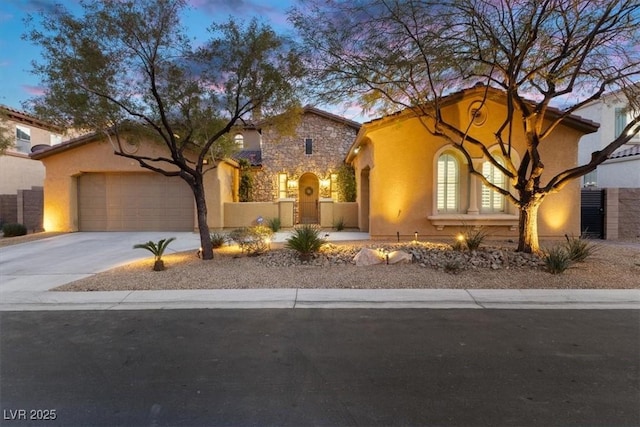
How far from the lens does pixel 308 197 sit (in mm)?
23141

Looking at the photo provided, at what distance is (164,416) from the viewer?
3.28 metres

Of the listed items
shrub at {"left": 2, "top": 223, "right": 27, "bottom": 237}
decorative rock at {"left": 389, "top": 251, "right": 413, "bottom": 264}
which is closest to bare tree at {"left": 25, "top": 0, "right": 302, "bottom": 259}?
decorative rock at {"left": 389, "top": 251, "right": 413, "bottom": 264}

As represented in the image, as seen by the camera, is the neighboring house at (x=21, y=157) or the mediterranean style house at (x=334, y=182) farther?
the neighboring house at (x=21, y=157)

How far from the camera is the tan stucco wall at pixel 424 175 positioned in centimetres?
1309

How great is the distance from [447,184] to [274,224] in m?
7.85

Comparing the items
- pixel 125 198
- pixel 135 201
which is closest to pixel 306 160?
pixel 135 201

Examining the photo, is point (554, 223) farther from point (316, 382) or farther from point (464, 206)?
point (316, 382)

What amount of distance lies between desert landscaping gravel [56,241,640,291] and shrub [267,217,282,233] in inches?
245

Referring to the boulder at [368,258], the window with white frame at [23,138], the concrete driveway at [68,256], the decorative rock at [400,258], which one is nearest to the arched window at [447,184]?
the decorative rock at [400,258]

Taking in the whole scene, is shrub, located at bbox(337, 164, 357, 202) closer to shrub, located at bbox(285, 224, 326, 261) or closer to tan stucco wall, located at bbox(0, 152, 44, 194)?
shrub, located at bbox(285, 224, 326, 261)

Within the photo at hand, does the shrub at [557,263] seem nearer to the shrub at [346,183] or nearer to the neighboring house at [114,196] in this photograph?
the shrub at [346,183]

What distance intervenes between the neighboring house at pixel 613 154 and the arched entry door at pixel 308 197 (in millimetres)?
15141

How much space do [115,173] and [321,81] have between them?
12382mm

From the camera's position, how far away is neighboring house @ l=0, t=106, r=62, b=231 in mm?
18469
